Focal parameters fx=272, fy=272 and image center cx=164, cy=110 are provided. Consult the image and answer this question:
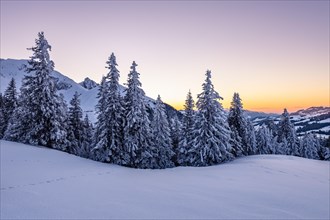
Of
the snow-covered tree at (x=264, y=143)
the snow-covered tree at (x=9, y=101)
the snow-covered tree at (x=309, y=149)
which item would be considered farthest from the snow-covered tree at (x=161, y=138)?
the snow-covered tree at (x=309, y=149)

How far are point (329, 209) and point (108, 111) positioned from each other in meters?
26.3

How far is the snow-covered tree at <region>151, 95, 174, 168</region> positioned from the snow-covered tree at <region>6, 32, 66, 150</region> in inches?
484

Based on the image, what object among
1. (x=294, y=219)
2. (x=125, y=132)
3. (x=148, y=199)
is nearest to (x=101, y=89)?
(x=125, y=132)

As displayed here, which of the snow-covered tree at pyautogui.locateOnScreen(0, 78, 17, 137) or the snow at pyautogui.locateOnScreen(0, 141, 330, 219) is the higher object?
the snow-covered tree at pyautogui.locateOnScreen(0, 78, 17, 137)

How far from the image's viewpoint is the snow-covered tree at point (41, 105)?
94.4ft

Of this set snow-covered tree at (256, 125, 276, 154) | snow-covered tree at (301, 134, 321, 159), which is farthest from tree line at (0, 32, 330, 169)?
snow-covered tree at (301, 134, 321, 159)

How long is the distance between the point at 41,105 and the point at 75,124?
14367 millimetres

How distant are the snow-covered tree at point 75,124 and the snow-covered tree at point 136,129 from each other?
10.9m

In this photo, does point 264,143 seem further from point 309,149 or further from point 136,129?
point 136,129

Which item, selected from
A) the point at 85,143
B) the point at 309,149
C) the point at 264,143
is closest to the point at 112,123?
the point at 85,143

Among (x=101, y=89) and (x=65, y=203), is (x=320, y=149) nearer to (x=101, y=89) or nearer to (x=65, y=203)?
(x=101, y=89)

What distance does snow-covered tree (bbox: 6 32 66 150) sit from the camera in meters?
28.8

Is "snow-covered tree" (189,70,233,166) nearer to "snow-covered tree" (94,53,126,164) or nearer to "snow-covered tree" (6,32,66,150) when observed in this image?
"snow-covered tree" (94,53,126,164)

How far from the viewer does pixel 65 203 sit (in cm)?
694
